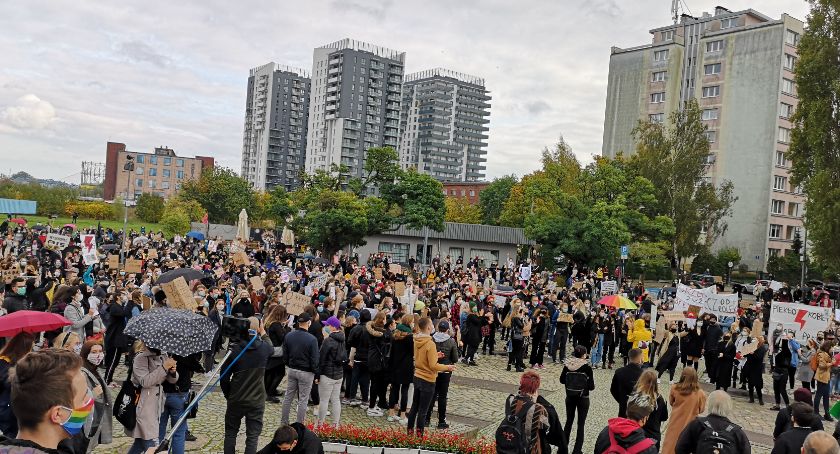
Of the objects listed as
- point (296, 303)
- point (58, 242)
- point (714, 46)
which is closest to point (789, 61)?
point (714, 46)

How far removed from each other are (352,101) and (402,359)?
129 meters

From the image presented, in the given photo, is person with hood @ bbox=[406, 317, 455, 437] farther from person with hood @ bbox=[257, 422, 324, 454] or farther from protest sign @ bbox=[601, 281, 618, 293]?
protest sign @ bbox=[601, 281, 618, 293]

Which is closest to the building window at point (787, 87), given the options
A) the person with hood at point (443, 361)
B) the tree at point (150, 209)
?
the person with hood at point (443, 361)

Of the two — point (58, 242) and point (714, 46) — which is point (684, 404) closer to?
point (58, 242)

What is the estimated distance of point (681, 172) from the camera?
50688 mm

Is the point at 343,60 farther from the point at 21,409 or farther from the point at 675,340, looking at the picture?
the point at 21,409

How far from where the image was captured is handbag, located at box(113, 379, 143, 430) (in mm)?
7180

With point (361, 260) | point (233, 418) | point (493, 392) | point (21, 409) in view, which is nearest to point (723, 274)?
point (361, 260)

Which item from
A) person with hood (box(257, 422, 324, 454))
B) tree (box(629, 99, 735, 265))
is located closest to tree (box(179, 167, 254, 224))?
tree (box(629, 99, 735, 265))

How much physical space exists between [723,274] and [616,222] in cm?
2759

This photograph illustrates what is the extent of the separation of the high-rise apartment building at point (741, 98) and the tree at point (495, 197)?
32324mm

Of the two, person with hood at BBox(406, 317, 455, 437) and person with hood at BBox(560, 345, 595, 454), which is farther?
person with hood at BBox(406, 317, 455, 437)

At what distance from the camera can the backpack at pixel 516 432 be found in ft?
22.7

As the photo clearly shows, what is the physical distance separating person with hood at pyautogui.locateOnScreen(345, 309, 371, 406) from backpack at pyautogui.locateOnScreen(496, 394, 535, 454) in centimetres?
518
